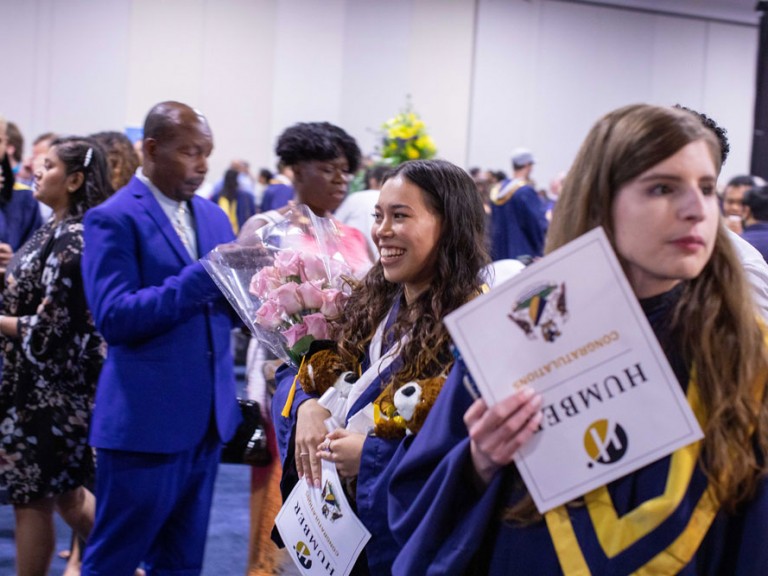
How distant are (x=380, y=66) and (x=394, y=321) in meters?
11.5

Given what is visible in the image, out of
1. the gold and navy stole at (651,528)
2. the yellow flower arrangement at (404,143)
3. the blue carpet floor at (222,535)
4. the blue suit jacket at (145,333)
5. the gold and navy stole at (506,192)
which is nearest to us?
the gold and navy stole at (651,528)

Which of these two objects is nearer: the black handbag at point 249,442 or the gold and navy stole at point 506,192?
the black handbag at point 249,442

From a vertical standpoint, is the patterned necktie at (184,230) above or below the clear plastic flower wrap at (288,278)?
above

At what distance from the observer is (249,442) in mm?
2977

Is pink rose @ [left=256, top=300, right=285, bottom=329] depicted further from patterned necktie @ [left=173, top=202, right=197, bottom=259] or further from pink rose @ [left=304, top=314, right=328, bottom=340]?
patterned necktie @ [left=173, top=202, right=197, bottom=259]

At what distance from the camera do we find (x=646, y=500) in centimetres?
125

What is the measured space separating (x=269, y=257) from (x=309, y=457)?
526 millimetres

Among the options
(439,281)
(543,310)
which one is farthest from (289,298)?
(543,310)

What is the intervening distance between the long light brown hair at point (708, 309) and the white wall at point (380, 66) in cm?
1036

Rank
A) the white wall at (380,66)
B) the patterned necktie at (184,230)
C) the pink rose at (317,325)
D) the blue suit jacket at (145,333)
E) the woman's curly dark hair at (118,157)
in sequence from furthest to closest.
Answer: the white wall at (380,66) → the woman's curly dark hair at (118,157) → the patterned necktie at (184,230) → the blue suit jacket at (145,333) → the pink rose at (317,325)

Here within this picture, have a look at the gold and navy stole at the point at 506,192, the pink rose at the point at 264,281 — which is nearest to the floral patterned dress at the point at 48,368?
the pink rose at the point at 264,281

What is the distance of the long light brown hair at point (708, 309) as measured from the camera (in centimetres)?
124

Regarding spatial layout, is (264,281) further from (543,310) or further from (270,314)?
(543,310)

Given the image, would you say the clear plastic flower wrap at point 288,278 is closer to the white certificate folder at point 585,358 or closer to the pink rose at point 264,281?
the pink rose at point 264,281
